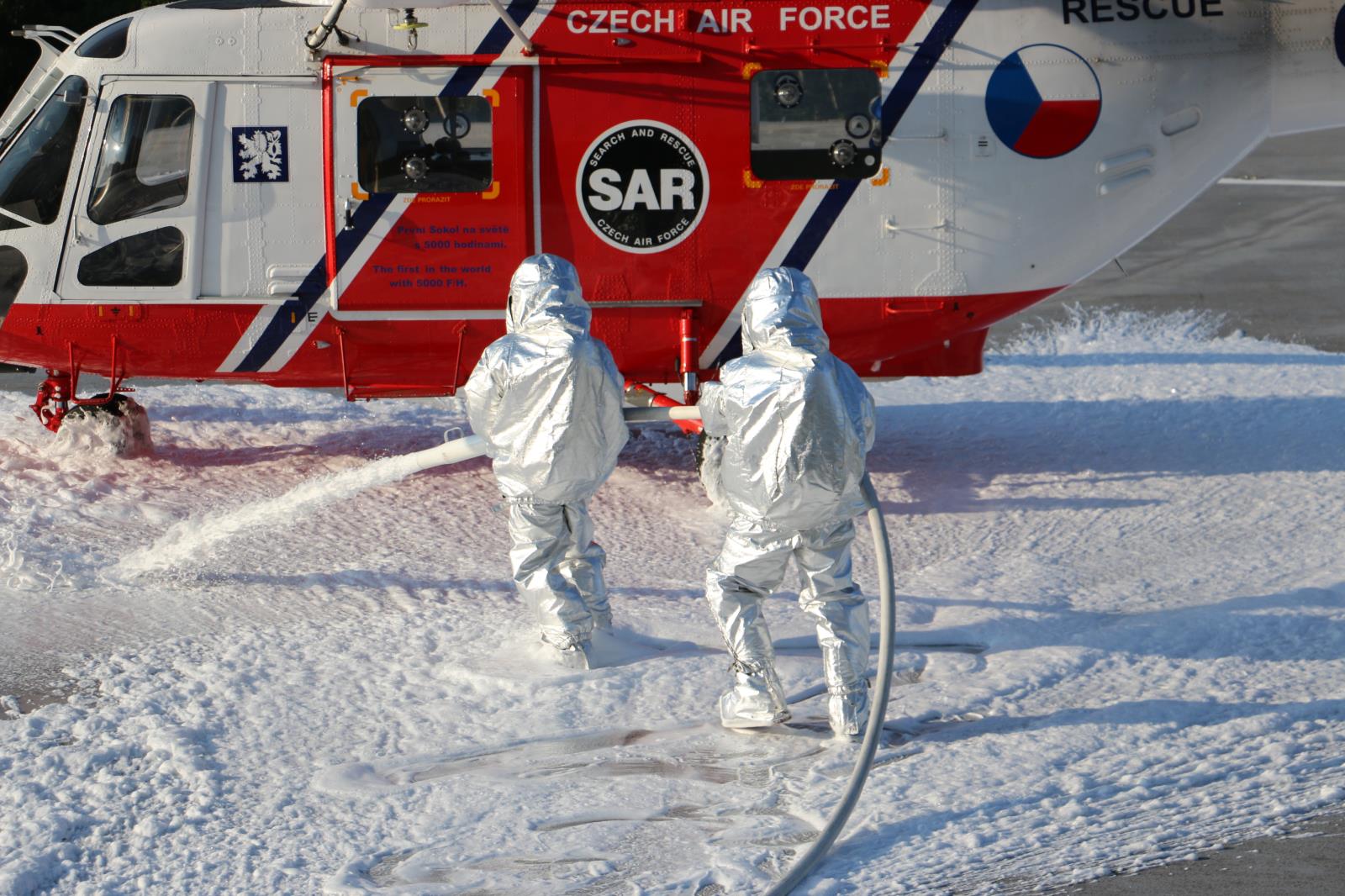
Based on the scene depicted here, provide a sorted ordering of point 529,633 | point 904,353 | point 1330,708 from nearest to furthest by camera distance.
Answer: point 1330,708 < point 529,633 < point 904,353

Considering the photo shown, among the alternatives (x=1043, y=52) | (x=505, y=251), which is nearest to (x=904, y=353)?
(x=1043, y=52)

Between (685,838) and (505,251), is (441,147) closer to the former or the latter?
(505,251)

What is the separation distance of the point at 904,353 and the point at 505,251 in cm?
224

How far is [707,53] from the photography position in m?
7.55

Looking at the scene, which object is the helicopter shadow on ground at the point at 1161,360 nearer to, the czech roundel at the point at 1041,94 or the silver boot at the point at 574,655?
the czech roundel at the point at 1041,94

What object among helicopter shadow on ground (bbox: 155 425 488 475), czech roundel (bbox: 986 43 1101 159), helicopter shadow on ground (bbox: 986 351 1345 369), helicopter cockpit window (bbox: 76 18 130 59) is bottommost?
helicopter shadow on ground (bbox: 155 425 488 475)

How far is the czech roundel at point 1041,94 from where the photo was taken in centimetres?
760

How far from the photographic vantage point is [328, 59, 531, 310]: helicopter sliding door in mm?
7535

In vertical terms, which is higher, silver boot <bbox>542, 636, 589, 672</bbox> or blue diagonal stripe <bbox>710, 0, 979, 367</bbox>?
blue diagonal stripe <bbox>710, 0, 979, 367</bbox>

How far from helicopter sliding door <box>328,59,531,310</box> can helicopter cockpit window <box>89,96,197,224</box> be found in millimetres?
803

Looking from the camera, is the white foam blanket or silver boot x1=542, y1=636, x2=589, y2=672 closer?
the white foam blanket

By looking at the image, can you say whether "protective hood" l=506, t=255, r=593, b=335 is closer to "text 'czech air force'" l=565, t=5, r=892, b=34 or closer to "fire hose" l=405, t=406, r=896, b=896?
"fire hose" l=405, t=406, r=896, b=896

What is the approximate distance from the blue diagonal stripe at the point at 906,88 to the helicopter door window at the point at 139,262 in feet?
10.6

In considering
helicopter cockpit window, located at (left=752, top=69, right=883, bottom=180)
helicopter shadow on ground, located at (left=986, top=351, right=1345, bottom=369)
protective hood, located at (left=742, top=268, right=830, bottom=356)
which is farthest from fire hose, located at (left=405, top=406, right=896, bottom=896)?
helicopter shadow on ground, located at (left=986, top=351, right=1345, bottom=369)
